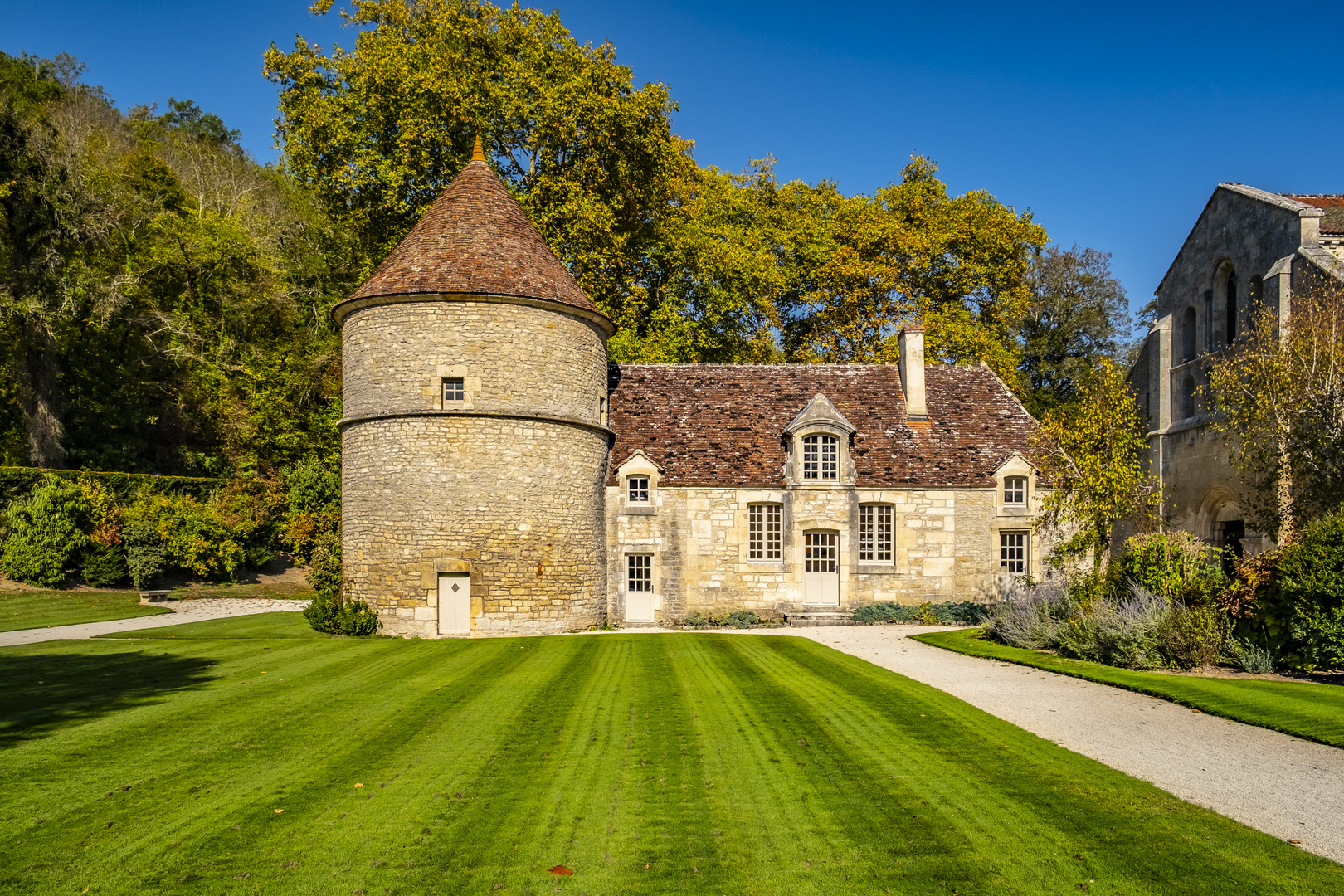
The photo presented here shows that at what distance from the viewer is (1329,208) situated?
19547 mm

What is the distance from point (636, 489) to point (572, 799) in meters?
16.9

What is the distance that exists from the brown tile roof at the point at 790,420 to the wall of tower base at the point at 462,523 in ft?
11.4

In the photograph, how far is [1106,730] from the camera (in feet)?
32.1

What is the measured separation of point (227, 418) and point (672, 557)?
2217 cm

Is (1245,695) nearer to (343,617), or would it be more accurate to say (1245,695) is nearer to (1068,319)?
(343,617)

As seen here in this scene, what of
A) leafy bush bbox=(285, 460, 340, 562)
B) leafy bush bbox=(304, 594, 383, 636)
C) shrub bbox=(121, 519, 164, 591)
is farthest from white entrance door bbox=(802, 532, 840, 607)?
shrub bbox=(121, 519, 164, 591)

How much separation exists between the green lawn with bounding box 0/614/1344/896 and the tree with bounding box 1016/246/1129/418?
33.4m

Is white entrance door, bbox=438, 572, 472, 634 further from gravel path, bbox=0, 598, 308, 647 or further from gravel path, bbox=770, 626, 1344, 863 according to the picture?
gravel path, bbox=770, 626, 1344, 863

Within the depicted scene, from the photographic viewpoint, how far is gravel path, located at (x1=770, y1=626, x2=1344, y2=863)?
6945mm

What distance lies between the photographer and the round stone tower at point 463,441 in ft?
66.5

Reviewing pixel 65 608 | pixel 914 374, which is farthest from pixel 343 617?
pixel 914 374

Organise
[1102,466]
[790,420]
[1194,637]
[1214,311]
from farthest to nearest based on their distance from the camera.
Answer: [790,420]
[1214,311]
[1102,466]
[1194,637]

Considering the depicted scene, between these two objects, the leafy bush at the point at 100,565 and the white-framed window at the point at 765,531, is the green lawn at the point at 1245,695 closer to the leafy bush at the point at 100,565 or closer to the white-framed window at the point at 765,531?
the white-framed window at the point at 765,531

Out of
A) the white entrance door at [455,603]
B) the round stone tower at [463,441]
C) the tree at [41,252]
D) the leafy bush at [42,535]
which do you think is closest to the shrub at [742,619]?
the round stone tower at [463,441]
